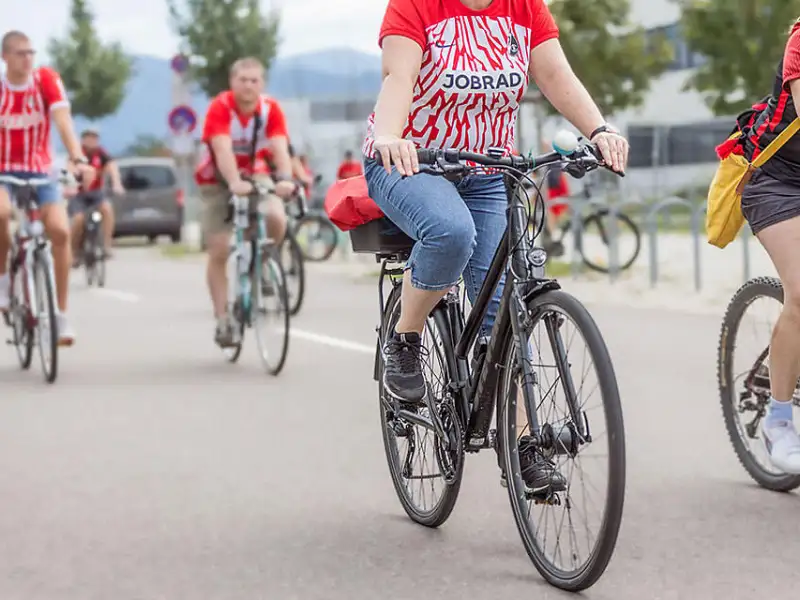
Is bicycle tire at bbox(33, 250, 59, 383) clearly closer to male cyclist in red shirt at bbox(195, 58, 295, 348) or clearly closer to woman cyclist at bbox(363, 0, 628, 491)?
male cyclist in red shirt at bbox(195, 58, 295, 348)

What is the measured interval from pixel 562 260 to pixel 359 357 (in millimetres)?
10231

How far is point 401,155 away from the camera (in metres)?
4.23

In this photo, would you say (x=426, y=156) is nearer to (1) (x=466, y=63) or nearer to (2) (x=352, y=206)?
(1) (x=466, y=63)

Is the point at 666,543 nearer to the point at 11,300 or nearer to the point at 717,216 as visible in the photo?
the point at 717,216

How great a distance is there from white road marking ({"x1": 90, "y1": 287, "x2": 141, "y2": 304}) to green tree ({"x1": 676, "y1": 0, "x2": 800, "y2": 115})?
1889cm

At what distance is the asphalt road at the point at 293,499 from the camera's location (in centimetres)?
457

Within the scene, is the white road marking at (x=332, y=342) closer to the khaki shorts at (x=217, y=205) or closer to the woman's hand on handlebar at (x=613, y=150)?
the khaki shorts at (x=217, y=205)

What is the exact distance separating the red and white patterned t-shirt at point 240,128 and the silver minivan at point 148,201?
23.2m

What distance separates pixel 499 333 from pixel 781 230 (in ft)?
3.98

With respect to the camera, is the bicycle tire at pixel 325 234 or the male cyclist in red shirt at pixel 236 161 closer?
the male cyclist in red shirt at pixel 236 161

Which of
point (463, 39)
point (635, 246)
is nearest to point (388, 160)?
point (463, 39)

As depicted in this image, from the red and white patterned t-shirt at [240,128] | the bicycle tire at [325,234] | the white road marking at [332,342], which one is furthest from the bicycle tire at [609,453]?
the bicycle tire at [325,234]

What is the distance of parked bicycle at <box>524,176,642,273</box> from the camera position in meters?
17.5

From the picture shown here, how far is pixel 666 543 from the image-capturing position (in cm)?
490
